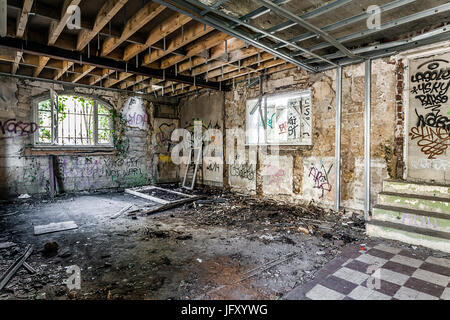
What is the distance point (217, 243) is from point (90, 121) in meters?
5.55

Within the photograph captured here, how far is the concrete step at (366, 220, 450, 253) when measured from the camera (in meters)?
2.99

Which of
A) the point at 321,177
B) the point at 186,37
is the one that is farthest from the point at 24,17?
the point at 321,177

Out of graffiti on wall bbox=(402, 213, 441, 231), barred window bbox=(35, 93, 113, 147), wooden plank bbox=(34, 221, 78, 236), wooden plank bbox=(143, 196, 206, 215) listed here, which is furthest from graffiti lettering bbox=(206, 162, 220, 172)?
graffiti on wall bbox=(402, 213, 441, 231)

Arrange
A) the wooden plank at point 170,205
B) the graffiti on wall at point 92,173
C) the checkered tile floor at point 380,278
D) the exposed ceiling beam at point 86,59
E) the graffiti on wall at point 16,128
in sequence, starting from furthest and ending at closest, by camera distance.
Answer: the graffiti on wall at point 92,173
the graffiti on wall at point 16,128
the wooden plank at point 170,205
the exposed ceiling beam at point 86,59
the checkered tile floor at point 380,278

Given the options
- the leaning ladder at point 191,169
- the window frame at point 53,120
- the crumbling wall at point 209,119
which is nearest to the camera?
the window frame at point 53,120

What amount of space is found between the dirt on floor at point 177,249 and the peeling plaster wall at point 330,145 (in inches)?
16.4

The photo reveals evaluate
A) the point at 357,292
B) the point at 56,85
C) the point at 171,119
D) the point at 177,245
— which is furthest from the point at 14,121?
the point at 357,292

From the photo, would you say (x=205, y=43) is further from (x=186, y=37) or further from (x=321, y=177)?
(x=321, y=177)

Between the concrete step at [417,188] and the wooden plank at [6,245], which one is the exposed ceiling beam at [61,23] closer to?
the wooden plank at [6,245]

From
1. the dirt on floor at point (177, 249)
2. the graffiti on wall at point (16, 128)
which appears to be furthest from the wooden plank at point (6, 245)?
the graffiti on wall at point (16, 128)

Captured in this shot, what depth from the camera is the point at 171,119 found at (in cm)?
834

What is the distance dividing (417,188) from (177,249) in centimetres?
350

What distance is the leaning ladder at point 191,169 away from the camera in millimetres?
7348

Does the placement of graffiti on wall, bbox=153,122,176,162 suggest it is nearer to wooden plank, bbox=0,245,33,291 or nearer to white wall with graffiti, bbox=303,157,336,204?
white wall with graffiti, bbox=303,157,336,204
